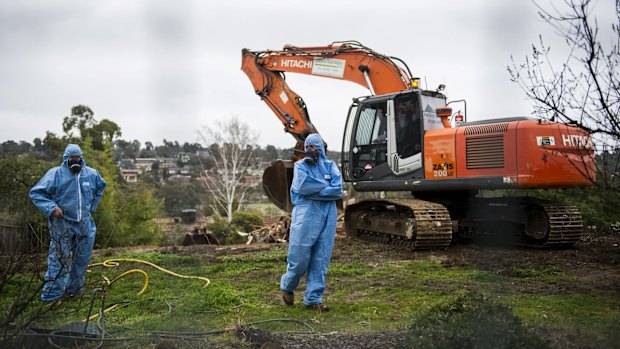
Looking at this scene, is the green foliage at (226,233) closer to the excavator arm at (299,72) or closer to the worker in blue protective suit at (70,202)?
the excavator arm at (299,72)

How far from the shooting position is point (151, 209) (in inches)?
779

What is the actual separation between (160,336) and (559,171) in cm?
595

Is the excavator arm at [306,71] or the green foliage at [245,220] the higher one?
the excavator arm at [306,71]

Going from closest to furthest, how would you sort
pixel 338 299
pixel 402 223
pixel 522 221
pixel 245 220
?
pixel 338 299, pixel 522 221, pixel 402 223, pixel 245 220

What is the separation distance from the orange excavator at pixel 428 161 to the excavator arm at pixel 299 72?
0.02 m

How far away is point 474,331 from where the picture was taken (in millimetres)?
3270

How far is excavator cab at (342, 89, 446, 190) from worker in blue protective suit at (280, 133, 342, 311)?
12.5 feet

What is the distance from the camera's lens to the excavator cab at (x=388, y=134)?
923 cm

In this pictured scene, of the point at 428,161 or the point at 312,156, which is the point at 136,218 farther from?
the point at 312,156

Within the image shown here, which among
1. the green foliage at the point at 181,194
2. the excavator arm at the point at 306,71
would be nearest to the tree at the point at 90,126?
the green foliage at the point at 181,194

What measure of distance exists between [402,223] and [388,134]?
1.44m

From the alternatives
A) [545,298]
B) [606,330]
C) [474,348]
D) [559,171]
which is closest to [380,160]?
[559,171]

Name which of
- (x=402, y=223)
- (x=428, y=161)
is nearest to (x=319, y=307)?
(x=428, y=161)

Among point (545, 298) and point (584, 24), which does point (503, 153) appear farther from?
point (584, 24)
